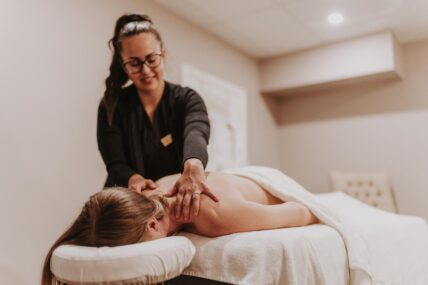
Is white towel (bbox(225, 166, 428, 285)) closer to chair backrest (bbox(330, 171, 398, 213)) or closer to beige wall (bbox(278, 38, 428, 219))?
chair backrest (bbox(330, 171, 398, 213))

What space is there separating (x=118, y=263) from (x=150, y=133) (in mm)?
708

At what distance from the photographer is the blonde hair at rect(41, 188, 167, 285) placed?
97cm

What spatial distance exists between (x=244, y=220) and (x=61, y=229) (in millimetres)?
1376

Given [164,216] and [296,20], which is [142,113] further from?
[296,20]

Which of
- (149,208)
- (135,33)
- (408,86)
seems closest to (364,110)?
(408,86)

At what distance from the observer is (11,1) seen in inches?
76.4

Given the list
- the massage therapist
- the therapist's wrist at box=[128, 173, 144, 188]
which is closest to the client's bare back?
the therapist's wrist at box=[128, 173, 144, 188]

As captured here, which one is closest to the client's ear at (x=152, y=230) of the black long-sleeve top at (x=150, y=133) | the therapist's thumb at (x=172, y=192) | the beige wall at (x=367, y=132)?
the therapist's thumb at (x=172, y=192)

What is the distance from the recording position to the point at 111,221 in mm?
976

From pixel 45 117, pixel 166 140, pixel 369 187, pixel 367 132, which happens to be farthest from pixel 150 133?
pixel 367 132

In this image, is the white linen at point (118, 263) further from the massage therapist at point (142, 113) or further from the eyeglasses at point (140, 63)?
the eyeglasses at point (140, 63)

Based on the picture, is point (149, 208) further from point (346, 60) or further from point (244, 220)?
point (346, 60)

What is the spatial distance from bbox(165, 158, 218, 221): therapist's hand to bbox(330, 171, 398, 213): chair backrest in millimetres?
2818

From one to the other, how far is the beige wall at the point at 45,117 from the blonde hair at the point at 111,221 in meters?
1.02
